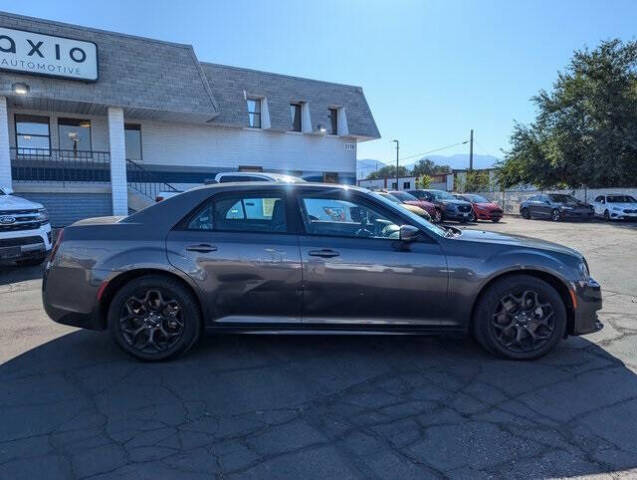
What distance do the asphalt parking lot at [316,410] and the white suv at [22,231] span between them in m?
3.63

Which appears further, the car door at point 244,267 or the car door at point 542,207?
the car door at point 542,207

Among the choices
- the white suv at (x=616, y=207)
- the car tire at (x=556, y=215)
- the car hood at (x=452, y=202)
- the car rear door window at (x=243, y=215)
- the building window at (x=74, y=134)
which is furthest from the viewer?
the car tire at (x=556, y=215)

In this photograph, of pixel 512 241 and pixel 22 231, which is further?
pixel 22 231

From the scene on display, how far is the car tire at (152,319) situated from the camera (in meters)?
4.12

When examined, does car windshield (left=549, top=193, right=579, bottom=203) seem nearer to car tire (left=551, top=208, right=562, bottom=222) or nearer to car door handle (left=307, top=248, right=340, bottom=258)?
car tire (left=551, top=208, right=562, bottom=222)

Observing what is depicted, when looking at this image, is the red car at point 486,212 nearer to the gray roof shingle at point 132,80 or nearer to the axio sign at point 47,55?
the gray roof shingle at point 132,80

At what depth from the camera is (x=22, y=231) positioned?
27.0ft

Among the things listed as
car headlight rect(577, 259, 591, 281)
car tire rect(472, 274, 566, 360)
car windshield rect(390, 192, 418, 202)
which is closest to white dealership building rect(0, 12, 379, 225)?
car windshield rect(390, 192, 418, 202)

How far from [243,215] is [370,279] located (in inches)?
50.7

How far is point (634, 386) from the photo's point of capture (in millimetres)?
3691

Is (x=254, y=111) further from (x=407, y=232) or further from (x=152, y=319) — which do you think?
(x=407, y=232)

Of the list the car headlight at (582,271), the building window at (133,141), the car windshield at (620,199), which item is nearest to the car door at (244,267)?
the car headlight at (582,271)

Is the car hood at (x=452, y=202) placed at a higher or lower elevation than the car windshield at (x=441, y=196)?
lower

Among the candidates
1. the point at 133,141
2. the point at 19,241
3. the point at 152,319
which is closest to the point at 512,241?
the point at 152,319
